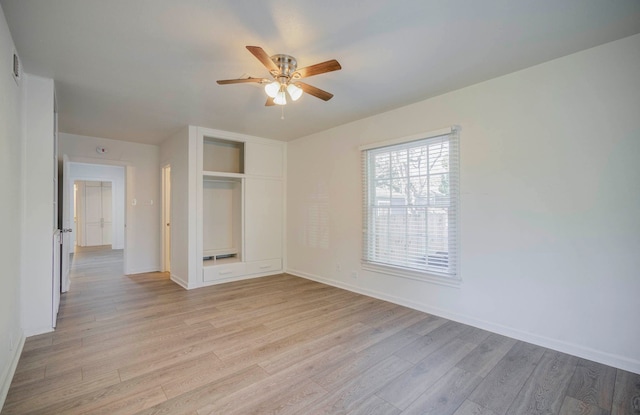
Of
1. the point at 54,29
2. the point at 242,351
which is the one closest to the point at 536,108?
the point at 242,351

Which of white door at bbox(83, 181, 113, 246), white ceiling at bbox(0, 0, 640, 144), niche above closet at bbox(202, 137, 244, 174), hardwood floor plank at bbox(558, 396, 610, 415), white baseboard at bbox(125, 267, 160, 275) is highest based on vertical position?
white ceiling at bbox(0, 0, 640, 144)

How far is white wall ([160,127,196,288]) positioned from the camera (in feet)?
15.6

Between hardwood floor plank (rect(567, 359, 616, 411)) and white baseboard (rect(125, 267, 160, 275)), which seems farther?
white baseboard (rect(125, 267, 160, 275))

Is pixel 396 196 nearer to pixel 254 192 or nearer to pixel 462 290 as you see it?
pixel 462 290

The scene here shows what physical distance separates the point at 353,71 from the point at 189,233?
11.7 feet

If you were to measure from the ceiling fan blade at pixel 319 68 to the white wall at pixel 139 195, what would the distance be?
4.83 m

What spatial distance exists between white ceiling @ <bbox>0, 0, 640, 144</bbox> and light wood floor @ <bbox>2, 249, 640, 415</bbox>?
8.72ft

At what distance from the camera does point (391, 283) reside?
13.2ft

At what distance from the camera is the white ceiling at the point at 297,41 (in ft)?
6.60

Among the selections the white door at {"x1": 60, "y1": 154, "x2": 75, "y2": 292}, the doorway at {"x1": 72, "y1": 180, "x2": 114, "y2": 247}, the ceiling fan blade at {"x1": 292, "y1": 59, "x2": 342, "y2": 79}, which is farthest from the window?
the doorway at {"x1": 72, "y1": 180, "x2": 114, "y2": 247}

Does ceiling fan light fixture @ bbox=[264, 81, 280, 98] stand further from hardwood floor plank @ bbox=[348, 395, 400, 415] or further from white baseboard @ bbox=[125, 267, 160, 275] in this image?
white baseboard @ bbox=[125, 267, 160, 275]

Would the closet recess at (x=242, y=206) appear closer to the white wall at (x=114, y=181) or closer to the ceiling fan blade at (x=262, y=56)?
the ceiling fan blade at (x=262, y=56)

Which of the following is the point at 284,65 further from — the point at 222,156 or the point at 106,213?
the point at 106,213

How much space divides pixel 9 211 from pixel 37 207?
0.88 meters
